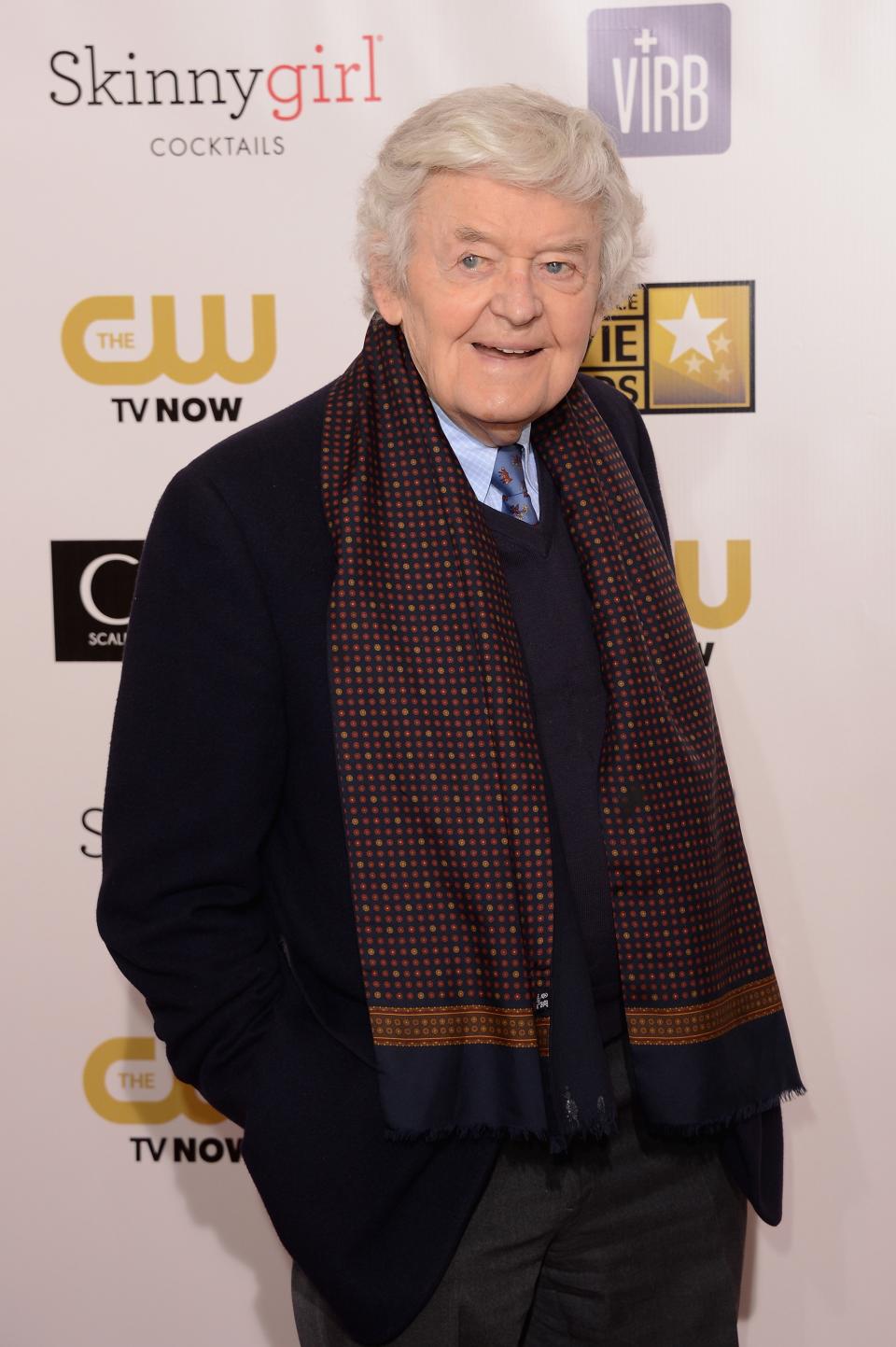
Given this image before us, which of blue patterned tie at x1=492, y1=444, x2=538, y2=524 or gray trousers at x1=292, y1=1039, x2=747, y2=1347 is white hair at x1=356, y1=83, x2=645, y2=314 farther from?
gray trousers at x1=292, y1=1039, x2=747, y2=1347

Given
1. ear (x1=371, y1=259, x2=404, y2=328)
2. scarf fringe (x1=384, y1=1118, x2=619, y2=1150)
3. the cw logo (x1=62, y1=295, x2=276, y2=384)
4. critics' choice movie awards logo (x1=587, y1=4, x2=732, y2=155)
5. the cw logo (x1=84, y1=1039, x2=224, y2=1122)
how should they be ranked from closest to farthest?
1. scarf fringe (x1=384, y1=1118, x2=619, y2=1150)
2. ear (x1=371, y1=259, x2=404, y2=328)
3. critics' choice movie awards logo (x1=587, y1=4, x2=732, y2=155)
4. the cw logo (x1=62, y1=295, x2=276, y2=384)
5. the cw logo (x1=84, y1=1039, x2=224, y2=1122)

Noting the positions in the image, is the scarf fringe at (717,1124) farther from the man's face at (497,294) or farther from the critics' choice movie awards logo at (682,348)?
the critics' choice movie awards logo at (682,348)

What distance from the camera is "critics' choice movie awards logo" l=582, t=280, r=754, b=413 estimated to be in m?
2.06

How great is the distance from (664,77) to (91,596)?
1138mm

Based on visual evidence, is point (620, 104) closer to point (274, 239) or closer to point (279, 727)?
point (274, 239)

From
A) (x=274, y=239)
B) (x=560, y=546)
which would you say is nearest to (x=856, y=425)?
Result: (x=560, y=546)

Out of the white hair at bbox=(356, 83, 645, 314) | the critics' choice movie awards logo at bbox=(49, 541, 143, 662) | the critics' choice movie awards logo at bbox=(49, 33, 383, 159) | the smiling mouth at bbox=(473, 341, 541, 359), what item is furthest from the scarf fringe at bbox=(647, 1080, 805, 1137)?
the critics' choice movie awards logo at bbox=(49, 33, 383, 159)

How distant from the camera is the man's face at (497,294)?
1357mm

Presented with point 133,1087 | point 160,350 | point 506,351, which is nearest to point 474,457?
point 506,351

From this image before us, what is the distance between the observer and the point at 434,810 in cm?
134

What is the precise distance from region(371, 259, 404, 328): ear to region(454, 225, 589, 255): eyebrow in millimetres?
118

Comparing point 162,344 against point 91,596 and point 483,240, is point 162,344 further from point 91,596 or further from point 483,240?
point 483,240

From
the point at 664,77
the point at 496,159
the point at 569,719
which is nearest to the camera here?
the point at 496,159

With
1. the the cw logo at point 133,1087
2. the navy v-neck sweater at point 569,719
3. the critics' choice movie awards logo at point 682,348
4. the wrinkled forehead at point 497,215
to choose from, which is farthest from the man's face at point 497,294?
the the cw logo at point 133,1087
